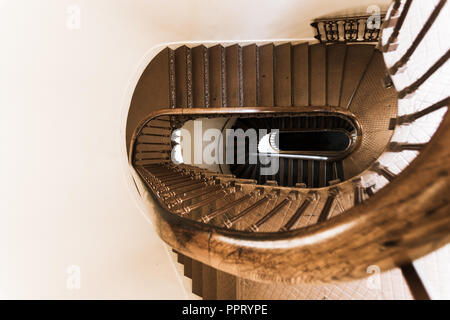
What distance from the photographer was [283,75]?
398cm

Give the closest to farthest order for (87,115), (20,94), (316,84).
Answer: (20,94), (87,115), (316,84)

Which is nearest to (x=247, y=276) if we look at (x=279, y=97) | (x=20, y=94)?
(x=20, y=94)

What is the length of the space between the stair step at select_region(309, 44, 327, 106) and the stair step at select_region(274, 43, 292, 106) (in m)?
0.34

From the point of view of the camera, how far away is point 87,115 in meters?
2.89

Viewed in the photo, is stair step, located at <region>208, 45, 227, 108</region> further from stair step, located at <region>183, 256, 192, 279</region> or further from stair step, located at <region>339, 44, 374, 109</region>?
stair step, located at <region>183, 256, 192, 279</region>

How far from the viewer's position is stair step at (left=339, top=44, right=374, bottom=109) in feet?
11.9

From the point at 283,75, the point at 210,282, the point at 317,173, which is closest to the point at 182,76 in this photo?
the point at 283,75

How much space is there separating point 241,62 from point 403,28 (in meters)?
2.79

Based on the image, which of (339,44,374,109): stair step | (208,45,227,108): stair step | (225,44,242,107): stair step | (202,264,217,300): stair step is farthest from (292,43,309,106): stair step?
(202,264,217,300): stair step

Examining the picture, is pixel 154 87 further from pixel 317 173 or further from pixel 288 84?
pixel 317 173

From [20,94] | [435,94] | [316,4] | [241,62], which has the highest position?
[316,4]

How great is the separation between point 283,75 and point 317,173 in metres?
1.94
